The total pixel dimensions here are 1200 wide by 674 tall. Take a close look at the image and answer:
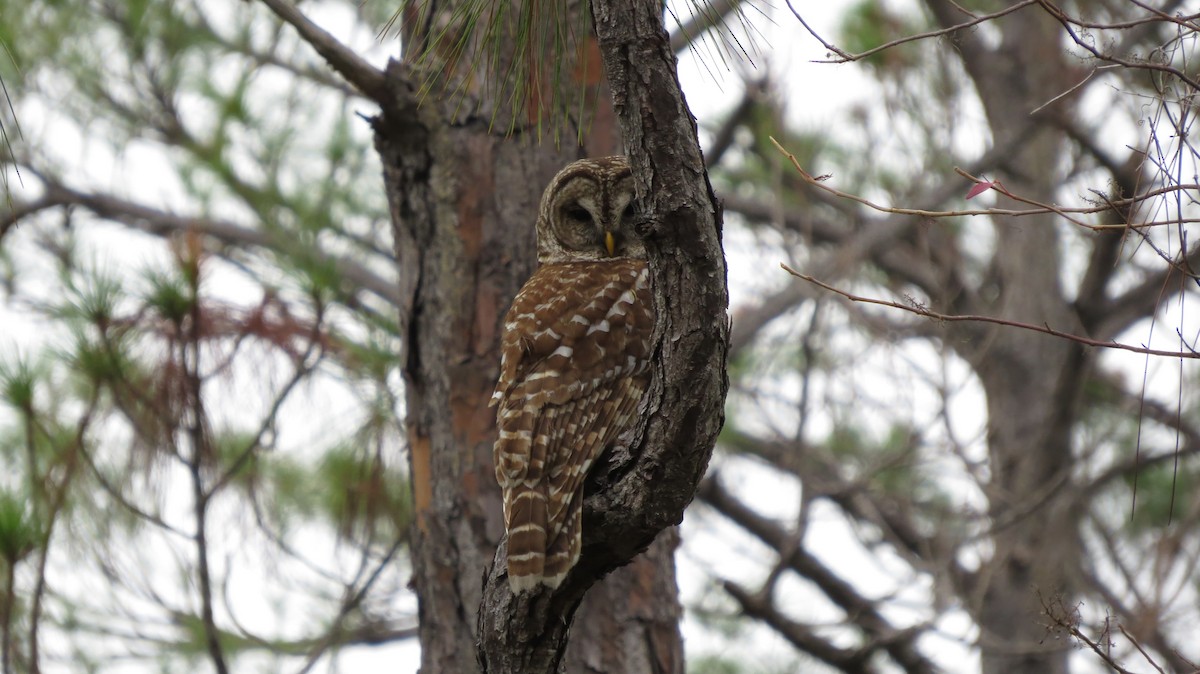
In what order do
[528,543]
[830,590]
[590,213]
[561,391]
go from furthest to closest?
[830,590], [590,213], [561,391], [528,543]

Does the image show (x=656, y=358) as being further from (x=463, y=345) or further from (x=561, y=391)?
(x=463, y=345)

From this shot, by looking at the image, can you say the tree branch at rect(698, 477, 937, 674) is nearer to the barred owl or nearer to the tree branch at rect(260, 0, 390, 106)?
the barred owl

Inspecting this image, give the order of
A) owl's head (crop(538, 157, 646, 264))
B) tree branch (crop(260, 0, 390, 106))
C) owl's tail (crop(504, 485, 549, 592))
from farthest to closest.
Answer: owl's head (crop(538, 157, 646, 264)), tree branch (crop(260, 0, 390, 106)), owl's tail (crop(504, 485, 549, 592))

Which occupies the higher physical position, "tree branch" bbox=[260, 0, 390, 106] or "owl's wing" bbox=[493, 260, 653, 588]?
"tree branch" bbox=[260, 0, 390, 106]

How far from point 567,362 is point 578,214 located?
2.61 ft

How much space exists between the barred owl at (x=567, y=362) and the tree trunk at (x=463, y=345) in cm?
19

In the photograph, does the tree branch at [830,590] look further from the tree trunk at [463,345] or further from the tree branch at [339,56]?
the tree branch at [339,56]

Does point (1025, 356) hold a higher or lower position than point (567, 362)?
higher

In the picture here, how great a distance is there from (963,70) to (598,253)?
4719 mm

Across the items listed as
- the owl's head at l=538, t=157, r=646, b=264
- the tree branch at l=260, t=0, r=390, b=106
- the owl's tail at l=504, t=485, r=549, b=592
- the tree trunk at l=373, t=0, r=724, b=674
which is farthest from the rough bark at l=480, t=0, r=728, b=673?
the tree branch at l=260, t=0, r=390, b=106

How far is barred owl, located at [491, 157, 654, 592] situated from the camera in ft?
9.78

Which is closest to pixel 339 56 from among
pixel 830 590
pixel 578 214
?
pixel 578 214

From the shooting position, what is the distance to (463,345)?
420cm

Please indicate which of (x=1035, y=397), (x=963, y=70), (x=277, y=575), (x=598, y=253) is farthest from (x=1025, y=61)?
(x=277, y=575)
